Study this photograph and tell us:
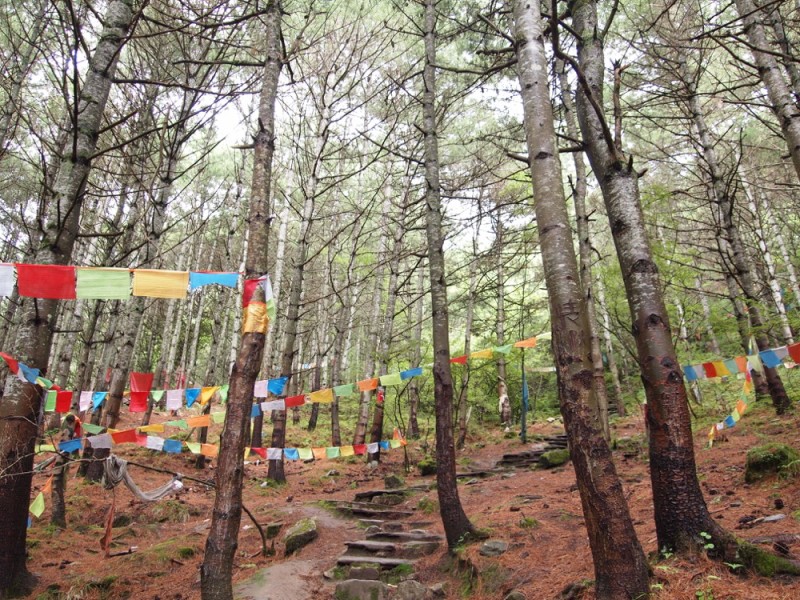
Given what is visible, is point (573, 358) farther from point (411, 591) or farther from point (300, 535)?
point (300, 535)

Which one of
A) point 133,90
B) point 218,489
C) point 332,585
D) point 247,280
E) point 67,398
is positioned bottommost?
point 332,585

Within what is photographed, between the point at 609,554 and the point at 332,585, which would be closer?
the point at 609,554

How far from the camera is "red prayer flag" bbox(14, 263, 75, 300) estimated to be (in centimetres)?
441

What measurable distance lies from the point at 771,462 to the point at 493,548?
332cm

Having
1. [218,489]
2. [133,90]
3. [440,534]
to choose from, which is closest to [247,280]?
[218,489]

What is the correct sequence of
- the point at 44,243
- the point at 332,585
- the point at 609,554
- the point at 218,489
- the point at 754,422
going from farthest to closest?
the point at 754,422
the point at 332,585
the point at 44,243
the point at 218,489
the point at 609,554

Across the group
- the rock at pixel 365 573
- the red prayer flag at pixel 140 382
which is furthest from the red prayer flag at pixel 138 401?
the rock at pixel 365 573

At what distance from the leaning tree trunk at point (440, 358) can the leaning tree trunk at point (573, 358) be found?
Answer: 7.95 feet

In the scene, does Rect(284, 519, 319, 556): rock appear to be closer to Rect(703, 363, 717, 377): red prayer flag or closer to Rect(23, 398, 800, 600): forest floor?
Rect(23, 398, 800, 600): forest floor

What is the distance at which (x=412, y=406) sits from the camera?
14.5 metres

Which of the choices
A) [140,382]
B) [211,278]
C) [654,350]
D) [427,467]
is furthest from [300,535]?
[140,382]

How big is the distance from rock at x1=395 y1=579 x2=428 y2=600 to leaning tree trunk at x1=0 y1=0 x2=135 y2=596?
3539 millimetres

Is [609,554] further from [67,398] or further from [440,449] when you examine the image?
[67,398]

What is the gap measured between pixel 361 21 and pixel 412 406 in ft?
35.0
